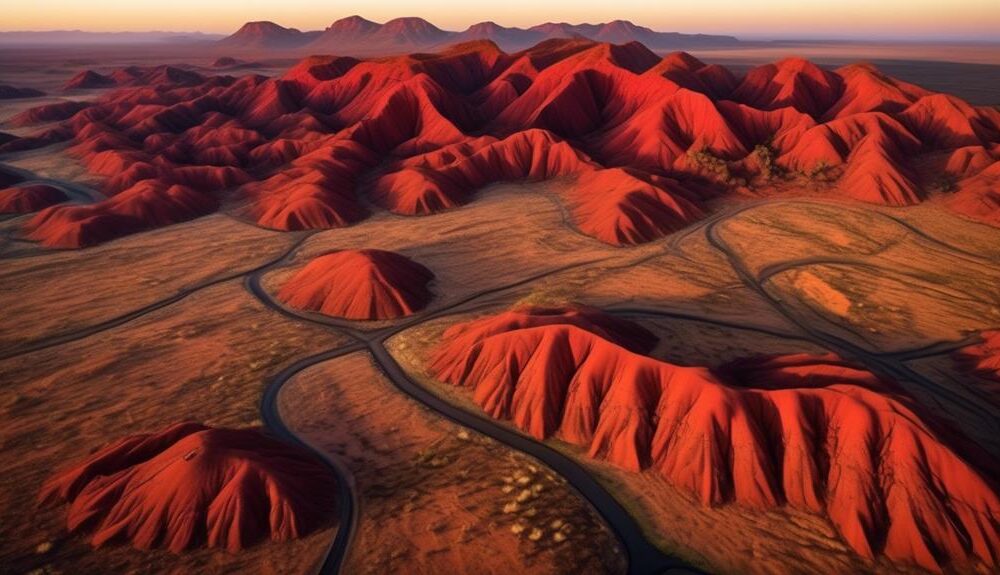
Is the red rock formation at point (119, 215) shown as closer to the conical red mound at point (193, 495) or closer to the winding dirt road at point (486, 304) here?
the winding dirt road at point (486, 304)

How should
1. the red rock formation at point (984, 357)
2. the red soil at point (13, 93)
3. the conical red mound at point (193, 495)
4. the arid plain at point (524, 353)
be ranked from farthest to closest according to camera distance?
the red soil at point (13, 93) < the red rock formation at point (984, 357) < the arid plain at point (524, 353) < the conical red mound at point (193, 495)

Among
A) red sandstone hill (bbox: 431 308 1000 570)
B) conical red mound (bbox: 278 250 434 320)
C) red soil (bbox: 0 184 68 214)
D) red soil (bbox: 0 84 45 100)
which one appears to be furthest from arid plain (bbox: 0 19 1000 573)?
red soil (bbox: 0 84 45 100)

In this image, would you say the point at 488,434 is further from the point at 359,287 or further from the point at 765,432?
the point at 359,287

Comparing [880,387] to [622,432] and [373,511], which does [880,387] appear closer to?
[622,432]

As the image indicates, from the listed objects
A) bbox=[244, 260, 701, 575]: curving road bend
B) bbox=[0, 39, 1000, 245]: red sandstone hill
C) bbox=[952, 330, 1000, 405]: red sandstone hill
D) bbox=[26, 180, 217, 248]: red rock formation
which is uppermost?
bbox=[0, 39, 1000, 245]: red sandstone hill

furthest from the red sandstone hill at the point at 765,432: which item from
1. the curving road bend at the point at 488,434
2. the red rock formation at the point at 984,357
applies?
the red rock formation at the point at 984,357

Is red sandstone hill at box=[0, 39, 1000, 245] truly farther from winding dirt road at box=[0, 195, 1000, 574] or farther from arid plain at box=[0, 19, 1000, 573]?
winding dirt road at box=[0, 195, 1000, 574]
